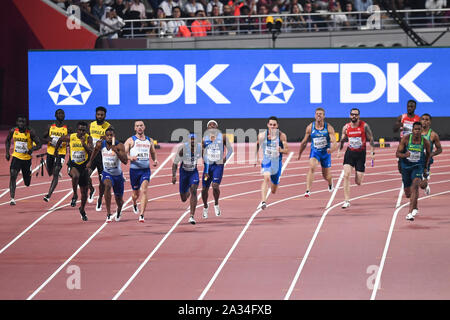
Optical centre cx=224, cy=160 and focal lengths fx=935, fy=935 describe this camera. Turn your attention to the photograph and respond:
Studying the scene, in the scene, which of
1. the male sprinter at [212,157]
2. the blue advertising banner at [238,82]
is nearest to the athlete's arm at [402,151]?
the male sprinter at [212,157]

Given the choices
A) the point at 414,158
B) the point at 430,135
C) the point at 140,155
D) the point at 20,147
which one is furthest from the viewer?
the point at 20,147

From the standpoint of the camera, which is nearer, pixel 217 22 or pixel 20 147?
pixel 20 147

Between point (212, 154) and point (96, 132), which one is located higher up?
point (96, 132)

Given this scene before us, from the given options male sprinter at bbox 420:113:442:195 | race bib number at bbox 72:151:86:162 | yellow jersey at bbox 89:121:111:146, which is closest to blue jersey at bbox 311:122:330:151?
male sprinter at bbox 420:113:442:195

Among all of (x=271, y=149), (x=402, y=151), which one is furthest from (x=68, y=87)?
(x=402, y=151)

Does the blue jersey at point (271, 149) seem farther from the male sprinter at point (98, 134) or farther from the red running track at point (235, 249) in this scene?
the male sprinter at point (98, 134)

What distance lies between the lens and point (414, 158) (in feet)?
55.3

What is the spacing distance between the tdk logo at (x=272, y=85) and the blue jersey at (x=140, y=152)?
12.8 metres

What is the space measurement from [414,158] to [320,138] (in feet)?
10.2

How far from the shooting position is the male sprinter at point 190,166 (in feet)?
56.0

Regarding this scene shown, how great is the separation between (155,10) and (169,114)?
5.32 metres

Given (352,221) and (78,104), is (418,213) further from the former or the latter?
(78,104)

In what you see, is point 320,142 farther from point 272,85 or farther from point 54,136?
point 272,85

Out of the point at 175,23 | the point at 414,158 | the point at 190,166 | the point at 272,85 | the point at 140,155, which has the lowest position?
the point at 190,166
